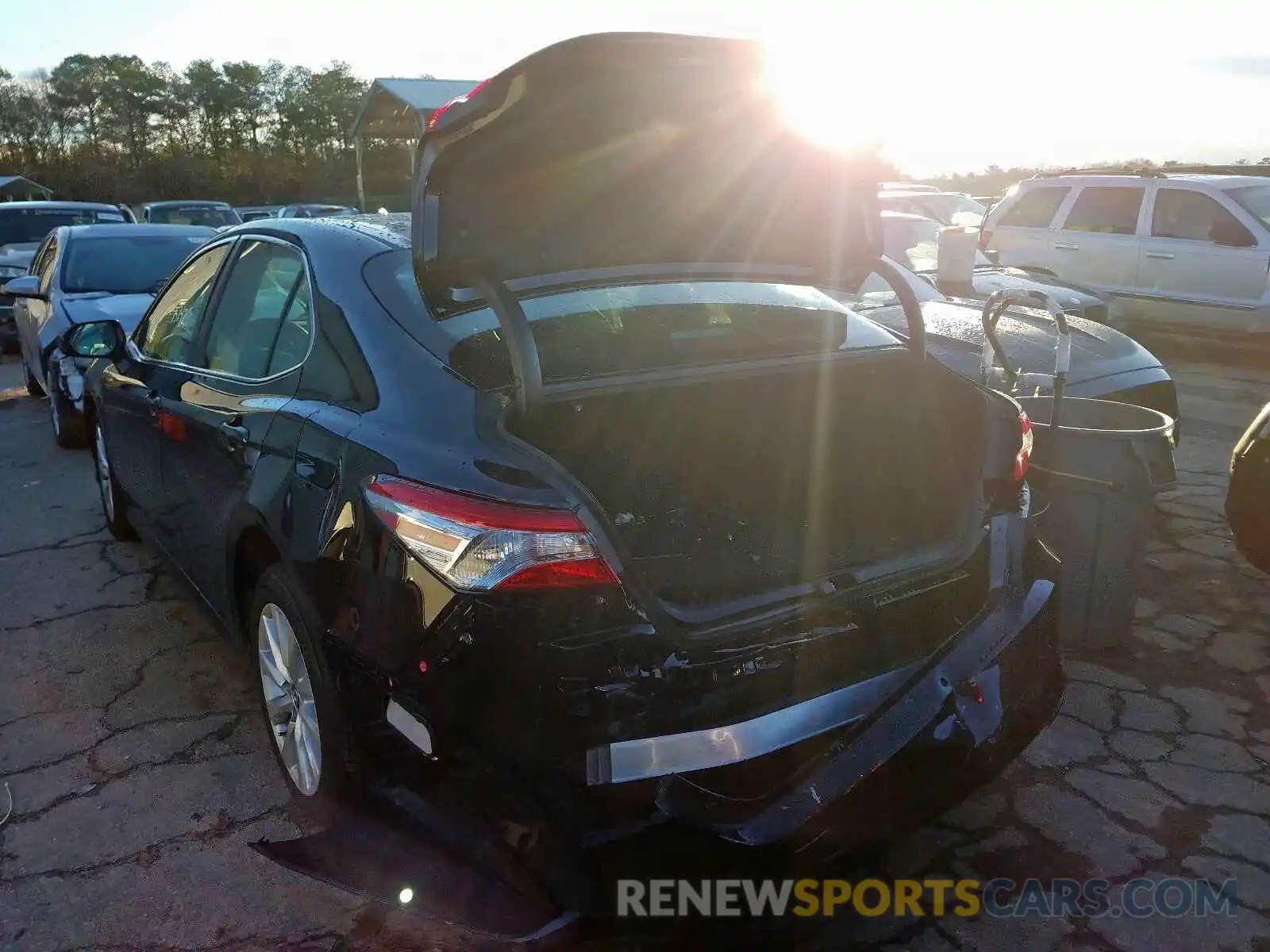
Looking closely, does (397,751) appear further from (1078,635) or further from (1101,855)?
(1078,635)

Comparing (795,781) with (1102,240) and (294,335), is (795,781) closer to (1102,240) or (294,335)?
(294,335)

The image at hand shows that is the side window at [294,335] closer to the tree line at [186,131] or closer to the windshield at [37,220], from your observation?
the windshield at [37,220]

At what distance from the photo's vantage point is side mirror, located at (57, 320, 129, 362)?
3953 mm

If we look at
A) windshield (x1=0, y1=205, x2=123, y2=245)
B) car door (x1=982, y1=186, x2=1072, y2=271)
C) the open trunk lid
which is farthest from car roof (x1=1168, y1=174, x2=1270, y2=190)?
windshield (x1=0, y1=205, x2=123, y2=245)

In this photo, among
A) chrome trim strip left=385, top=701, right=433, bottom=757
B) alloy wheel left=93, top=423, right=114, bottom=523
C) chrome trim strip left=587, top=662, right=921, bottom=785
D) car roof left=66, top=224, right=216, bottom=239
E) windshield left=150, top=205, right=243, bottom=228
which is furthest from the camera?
windshield left=150, top=205, right=243, bottom=228

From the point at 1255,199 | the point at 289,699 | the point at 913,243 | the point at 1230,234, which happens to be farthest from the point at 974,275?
the point at 289,699

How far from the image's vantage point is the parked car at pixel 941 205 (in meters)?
14.2

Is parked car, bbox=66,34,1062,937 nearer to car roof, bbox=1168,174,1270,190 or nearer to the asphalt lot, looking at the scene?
the asphalt lot

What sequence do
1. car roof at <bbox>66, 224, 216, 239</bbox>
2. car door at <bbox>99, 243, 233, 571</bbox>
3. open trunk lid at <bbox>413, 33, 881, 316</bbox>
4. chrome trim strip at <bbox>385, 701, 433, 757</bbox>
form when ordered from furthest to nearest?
car roof at <bbox>66, 224, 216, 239</bbox> < car door at <bbox>99, 243, 233, 571</bbox> < open trunk lid at <bbox>413, 33, 881, 316</bbox> < chrome trim strip at <bbox>385, 701, 433, 757</bbox>

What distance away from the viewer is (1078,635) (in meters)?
3.69

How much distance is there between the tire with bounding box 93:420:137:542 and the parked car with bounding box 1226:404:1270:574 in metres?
4.73

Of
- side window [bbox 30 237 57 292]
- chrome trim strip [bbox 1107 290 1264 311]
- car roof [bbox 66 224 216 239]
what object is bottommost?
chrome trim strip [bbox 1107 290 1264 311]

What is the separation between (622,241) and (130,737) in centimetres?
230

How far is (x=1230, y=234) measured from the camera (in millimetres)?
9578
